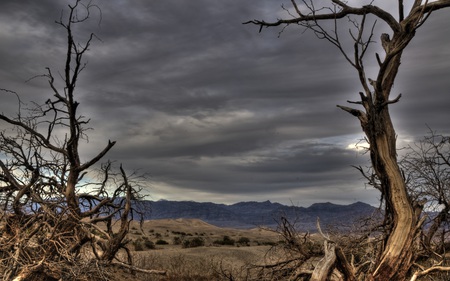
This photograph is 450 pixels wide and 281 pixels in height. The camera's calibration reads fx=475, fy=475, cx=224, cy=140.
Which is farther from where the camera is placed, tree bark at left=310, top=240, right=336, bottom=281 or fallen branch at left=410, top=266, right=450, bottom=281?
fallen branch at left=410, top=266, right=450, bottom=281

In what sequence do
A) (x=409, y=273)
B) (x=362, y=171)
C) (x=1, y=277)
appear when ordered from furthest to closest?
(x=1, y=277)
(x=362, y=171)
(x=409, y=273)

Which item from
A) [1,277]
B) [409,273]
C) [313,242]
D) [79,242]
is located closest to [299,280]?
[313,242]

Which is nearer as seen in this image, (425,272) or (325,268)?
(325,268)

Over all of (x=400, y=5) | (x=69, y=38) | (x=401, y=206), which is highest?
(x=69, y=38)

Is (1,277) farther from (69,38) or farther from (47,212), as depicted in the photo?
(69,38)

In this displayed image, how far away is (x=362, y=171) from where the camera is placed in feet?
30.9

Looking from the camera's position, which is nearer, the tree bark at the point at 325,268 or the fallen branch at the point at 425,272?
the tree bark at the point at 325,268

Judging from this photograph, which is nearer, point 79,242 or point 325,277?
point 325,277

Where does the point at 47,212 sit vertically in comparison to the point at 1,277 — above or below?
above

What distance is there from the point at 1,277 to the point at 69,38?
6145mm

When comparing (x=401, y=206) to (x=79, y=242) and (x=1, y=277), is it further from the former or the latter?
(x=1, y=277)

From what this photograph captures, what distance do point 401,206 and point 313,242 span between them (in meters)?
2.46

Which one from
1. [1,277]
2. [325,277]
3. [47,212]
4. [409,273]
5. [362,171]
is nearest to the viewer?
[325,277]

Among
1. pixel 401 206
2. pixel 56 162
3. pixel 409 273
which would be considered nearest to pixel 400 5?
pixel 401 206
